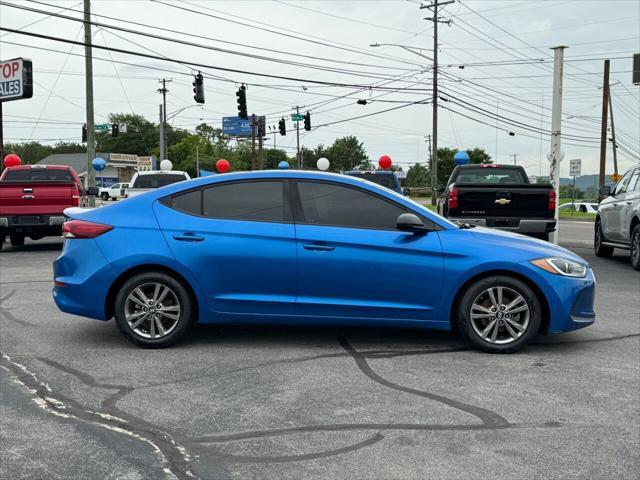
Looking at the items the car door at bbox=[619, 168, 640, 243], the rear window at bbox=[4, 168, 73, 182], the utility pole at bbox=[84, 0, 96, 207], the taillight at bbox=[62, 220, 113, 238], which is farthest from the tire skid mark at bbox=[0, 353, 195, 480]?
the utility pole at bbox=[84, 0, 96, 207]

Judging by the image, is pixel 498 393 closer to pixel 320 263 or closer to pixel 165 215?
pixel 320 263

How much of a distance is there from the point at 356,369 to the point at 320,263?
0.99 m

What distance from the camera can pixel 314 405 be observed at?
427 cm

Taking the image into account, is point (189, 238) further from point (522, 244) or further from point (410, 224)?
point (522, 244)

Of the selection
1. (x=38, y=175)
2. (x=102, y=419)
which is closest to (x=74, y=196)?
(x=38, y=175)

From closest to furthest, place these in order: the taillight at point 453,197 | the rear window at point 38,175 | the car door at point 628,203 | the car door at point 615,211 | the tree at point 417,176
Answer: the taillight at point 453,197 < the car door at point 628,203 < the car door at point 615,211 < the rear window at point 38,175 < the tree at point 417,176

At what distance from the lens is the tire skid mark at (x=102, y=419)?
3.38 metres

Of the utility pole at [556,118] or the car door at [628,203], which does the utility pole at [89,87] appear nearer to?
the utility pole at [556,118]

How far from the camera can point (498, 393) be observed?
4.56m

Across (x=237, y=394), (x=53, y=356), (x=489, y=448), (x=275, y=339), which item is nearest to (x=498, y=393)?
(x=489, y=448)

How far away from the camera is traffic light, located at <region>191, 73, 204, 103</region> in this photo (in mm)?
28781

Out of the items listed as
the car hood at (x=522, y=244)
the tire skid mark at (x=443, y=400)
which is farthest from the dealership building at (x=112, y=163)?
the tire skid mark at (x=443, y=400)

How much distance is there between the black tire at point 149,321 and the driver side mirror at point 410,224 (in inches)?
76.9

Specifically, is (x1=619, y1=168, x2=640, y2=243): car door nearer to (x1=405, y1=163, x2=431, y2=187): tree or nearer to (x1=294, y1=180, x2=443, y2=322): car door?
(x1=294, y1=180, x2=443, y2=322): car door
